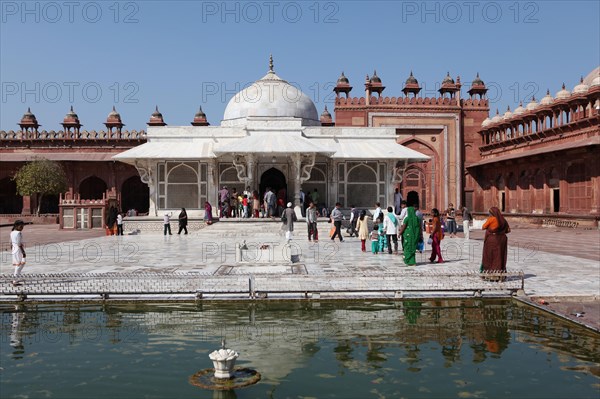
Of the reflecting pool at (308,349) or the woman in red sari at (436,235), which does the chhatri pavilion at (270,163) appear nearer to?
the woman in red sari at (436,235)

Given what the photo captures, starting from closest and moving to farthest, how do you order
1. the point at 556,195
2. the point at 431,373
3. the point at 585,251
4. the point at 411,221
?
the point at 431,373 < the point at 411,221 < the point at 585,251 < the point at 556,195

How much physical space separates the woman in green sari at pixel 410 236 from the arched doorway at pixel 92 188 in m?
29.8

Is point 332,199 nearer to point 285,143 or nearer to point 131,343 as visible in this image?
point 285,143

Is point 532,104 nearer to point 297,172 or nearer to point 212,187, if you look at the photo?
point 297,172

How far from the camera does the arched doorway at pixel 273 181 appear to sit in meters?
22.7

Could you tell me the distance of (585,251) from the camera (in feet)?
41.5

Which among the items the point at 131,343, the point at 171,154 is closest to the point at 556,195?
the point at 171,154

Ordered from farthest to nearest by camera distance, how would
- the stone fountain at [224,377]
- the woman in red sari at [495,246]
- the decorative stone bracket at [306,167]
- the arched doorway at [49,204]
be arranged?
the arched doorway at [49,204] → the decorative stone bracket at [306,167] → the woman in red sari at [495,246] → the stone fountain at [224,377]

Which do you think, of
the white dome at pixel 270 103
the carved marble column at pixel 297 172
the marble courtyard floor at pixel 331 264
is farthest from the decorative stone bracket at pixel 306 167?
the white dome at pixel 270 103

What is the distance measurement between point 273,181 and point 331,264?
13.2m

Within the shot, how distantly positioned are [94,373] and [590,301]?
558cm

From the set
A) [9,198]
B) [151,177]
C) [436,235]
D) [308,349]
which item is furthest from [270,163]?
[9,198]

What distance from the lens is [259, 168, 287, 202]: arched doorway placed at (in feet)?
74.4

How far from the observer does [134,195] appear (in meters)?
37.0
